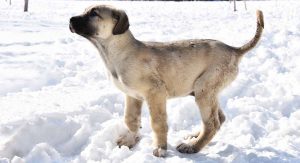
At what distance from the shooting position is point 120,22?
5672 millimetres

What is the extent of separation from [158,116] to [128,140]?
66 centimetres

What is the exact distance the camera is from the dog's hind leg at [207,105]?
19.8 ft

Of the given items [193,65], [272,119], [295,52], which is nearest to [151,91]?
[193,65]

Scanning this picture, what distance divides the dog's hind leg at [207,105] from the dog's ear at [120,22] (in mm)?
1200

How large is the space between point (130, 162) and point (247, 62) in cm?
618

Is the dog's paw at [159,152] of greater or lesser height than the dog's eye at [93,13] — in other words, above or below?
below

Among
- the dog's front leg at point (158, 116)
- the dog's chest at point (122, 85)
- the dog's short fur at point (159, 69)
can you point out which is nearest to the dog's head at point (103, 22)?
the dog's short fur at point (159, 69)

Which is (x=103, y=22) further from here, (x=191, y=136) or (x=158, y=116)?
(x=191, y=136)

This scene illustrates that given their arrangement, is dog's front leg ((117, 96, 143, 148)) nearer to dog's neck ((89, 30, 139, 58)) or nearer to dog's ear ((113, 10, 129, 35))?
dog's neck ((89, 30, 139, 58))

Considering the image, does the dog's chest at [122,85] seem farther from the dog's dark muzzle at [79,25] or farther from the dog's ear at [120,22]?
the dog's dark muzzle at [79,25]

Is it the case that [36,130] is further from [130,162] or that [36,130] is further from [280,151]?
[280,151]

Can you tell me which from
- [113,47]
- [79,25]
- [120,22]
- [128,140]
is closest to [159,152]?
[128,140]

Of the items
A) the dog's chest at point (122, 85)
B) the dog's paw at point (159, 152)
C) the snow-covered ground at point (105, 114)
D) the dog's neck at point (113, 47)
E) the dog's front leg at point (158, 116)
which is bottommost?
the snow-covered ground at point (105, 114)

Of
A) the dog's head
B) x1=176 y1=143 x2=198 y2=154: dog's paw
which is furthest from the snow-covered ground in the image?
the dog's head
